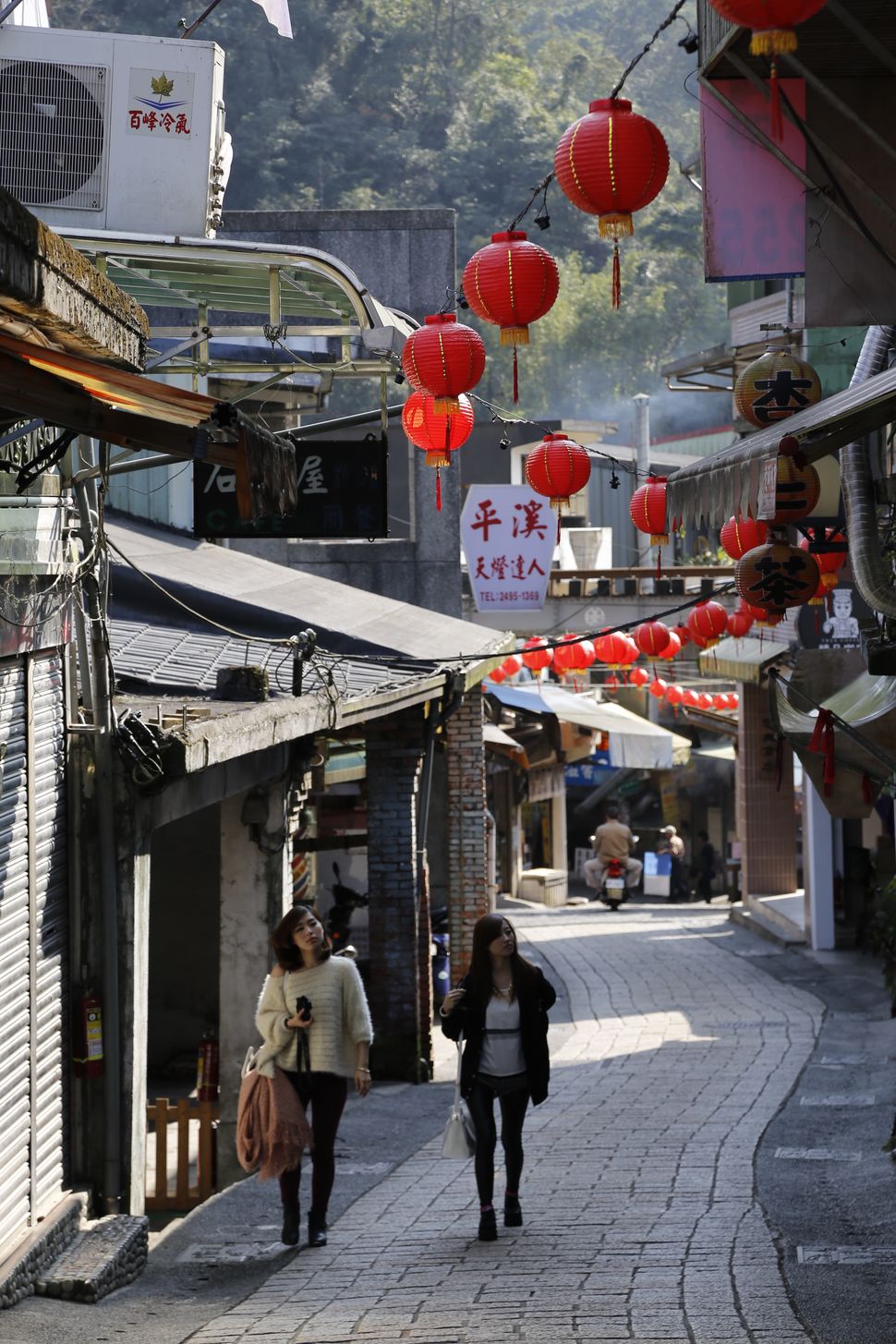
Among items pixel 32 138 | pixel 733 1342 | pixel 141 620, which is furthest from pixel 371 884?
pixel 733 1342

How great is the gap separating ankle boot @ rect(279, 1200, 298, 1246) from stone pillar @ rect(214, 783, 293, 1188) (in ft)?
12.3

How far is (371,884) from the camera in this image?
15367 mm

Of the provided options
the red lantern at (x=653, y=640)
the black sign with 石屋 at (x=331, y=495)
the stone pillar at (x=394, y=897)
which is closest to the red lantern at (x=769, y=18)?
Result: the black sign with 石屋 at (x=331, y=495)

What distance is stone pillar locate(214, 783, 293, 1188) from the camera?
12.2 meters

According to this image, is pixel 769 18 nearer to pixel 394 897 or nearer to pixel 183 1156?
pixel 183 1156

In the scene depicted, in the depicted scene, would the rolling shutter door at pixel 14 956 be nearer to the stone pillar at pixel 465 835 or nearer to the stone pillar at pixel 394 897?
the stone pillar at pixel 394 897

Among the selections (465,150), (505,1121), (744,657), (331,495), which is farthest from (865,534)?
(465,150)

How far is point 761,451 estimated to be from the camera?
8047mm

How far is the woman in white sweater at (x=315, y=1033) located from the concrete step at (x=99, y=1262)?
75cm

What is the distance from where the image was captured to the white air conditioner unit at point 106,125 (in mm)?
10156

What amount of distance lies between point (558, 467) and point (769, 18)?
373 inches

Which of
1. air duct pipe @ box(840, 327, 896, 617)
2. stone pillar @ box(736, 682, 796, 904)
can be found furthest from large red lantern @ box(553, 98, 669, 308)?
stone pillar @ box(736, 682, 796, 904)

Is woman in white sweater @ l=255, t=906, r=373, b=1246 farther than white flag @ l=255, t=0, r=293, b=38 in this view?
No

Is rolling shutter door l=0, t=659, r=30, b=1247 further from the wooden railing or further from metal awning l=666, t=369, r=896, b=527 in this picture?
metal awning l=666, t=369, r=896, b=527
